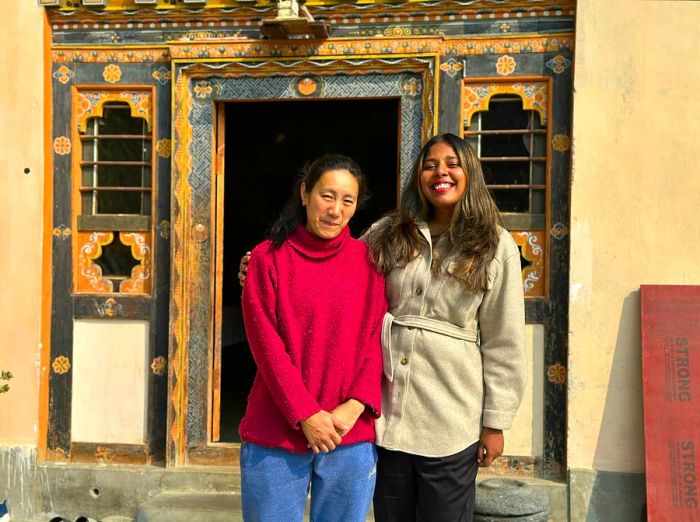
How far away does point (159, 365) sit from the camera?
198 inches

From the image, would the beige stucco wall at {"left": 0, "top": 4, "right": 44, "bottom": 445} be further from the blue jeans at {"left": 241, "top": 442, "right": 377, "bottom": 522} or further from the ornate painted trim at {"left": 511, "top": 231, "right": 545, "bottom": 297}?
the blue jeans at {"left": 241, "top": 442, "right": 377, "bottom": 522}

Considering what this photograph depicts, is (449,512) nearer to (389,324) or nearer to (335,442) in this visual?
(335,442)

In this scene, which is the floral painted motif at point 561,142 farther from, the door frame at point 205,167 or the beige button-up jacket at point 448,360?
the beige button-up jacket at point 448,360

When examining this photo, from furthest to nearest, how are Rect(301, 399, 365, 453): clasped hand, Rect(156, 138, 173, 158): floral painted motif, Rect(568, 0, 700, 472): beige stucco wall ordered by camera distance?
Rect(156, 138, 173, 158): floral painted motif
Rect(568, 0, 700, 472): beige stucco wall
Rect(301, 399, 365, 453): clasped hand

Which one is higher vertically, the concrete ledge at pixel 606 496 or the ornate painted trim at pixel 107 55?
the ornate painted trim at pixel 107 55

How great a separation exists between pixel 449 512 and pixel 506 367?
48 cm

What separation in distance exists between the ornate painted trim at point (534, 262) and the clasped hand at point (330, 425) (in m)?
2.56

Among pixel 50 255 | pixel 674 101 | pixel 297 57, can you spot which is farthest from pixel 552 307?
pixel 50 255

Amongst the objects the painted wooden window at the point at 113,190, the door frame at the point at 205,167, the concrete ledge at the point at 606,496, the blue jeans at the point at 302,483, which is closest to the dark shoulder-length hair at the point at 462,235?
the blue jeans at the point at 302,483

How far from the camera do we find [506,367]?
2.58 meters

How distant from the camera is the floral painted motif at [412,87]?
4789mm

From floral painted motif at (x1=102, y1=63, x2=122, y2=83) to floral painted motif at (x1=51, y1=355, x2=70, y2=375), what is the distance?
173cm

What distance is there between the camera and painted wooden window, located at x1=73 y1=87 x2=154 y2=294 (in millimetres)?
5070

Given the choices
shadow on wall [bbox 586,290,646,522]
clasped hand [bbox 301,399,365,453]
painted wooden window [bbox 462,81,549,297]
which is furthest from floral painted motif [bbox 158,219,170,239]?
clasped hand [bbox 301,399,365,453]
